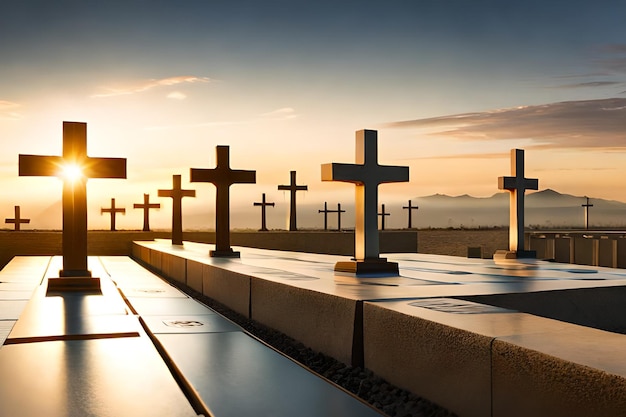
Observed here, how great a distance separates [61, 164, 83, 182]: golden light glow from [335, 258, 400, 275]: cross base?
10.9 ft

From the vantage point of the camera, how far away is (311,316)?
5.78 m

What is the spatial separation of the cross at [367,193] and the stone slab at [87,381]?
4144 mm

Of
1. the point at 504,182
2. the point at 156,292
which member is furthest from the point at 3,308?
the point at 504,182

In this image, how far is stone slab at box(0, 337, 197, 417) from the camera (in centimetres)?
304

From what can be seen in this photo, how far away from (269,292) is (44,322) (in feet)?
7.43

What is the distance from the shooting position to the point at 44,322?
543cm

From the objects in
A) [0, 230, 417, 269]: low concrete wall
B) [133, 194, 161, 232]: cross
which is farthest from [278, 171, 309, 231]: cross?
[133, 194, 161, 232]: cross

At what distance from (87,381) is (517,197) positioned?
8906mm

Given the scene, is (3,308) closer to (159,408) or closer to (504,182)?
(159,408)

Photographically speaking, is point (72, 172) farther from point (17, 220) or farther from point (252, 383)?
point (17, 220)

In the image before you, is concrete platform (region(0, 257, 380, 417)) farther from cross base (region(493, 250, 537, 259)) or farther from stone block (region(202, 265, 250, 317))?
cross base (region(493, 250, 537, 259))

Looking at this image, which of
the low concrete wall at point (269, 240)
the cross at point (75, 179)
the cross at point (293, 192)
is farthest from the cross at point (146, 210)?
the cross at point (75, 179)

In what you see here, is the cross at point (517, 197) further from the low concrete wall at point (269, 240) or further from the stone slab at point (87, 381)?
the low concrete wall at point (269, 240)

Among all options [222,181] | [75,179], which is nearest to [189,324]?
[75,179]
